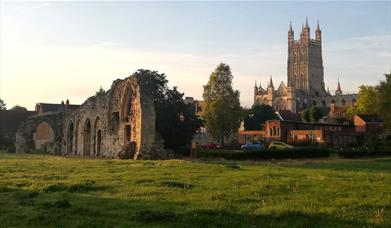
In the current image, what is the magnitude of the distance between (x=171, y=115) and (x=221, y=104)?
30.0 feet

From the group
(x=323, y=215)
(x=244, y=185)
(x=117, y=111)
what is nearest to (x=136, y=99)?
(x=117, y=111)

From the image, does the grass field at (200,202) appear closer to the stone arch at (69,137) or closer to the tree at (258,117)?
the stone arch at (69,137)

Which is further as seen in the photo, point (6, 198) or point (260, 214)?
point (6, 198)

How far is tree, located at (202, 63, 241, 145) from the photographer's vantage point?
58094 mm

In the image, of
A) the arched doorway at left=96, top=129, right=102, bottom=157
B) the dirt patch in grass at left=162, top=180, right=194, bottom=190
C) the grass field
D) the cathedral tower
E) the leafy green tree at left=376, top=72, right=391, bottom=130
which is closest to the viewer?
the grass field

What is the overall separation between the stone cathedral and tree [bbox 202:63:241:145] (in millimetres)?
103739

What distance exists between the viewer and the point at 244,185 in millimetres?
15812

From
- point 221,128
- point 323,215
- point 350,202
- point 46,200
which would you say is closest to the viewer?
point 323,215

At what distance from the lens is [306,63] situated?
183 metres

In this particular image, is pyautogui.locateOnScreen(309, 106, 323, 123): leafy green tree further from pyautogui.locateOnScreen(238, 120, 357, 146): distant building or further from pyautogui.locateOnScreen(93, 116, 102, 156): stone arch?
pyautogui.locateOnScreen(93, 116, 102, 156): stone arch

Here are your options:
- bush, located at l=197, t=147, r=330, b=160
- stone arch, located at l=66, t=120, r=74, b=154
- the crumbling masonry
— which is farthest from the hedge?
stone arch, located at l=66, t=120, r=74, b=154

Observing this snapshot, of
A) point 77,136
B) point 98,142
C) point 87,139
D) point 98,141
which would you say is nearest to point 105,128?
point 98,141

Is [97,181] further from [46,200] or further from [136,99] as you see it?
[136,99]

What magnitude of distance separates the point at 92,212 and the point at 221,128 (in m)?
47.3
